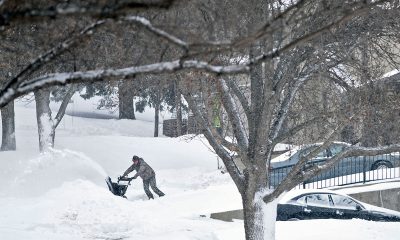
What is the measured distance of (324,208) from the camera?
16.3m

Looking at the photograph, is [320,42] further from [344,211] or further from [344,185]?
[344,185]

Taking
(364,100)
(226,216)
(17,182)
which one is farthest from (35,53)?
(17,182)

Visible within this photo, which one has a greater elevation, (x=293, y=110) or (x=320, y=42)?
(x=320, y=42)

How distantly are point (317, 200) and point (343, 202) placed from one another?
0.65 metres

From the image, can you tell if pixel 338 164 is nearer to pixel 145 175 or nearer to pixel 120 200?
pixel 145 175

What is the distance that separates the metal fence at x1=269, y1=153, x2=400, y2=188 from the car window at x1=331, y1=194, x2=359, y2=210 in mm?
2812

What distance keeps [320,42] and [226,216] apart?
815cm

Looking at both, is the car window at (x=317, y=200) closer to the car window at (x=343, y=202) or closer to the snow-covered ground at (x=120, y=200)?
the car window at (x=343, y=202)

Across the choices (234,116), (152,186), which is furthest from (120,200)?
(234,116)

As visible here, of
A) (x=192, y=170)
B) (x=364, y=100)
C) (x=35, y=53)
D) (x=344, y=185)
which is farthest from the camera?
(x=192, y=170)

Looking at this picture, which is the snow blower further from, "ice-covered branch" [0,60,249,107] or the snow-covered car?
"ice-covered branch" [0,60,249,107]

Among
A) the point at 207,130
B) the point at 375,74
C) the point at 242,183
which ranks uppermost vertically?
the point at 375,74

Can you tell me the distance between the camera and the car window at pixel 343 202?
16.2m

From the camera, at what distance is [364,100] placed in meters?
10.0
